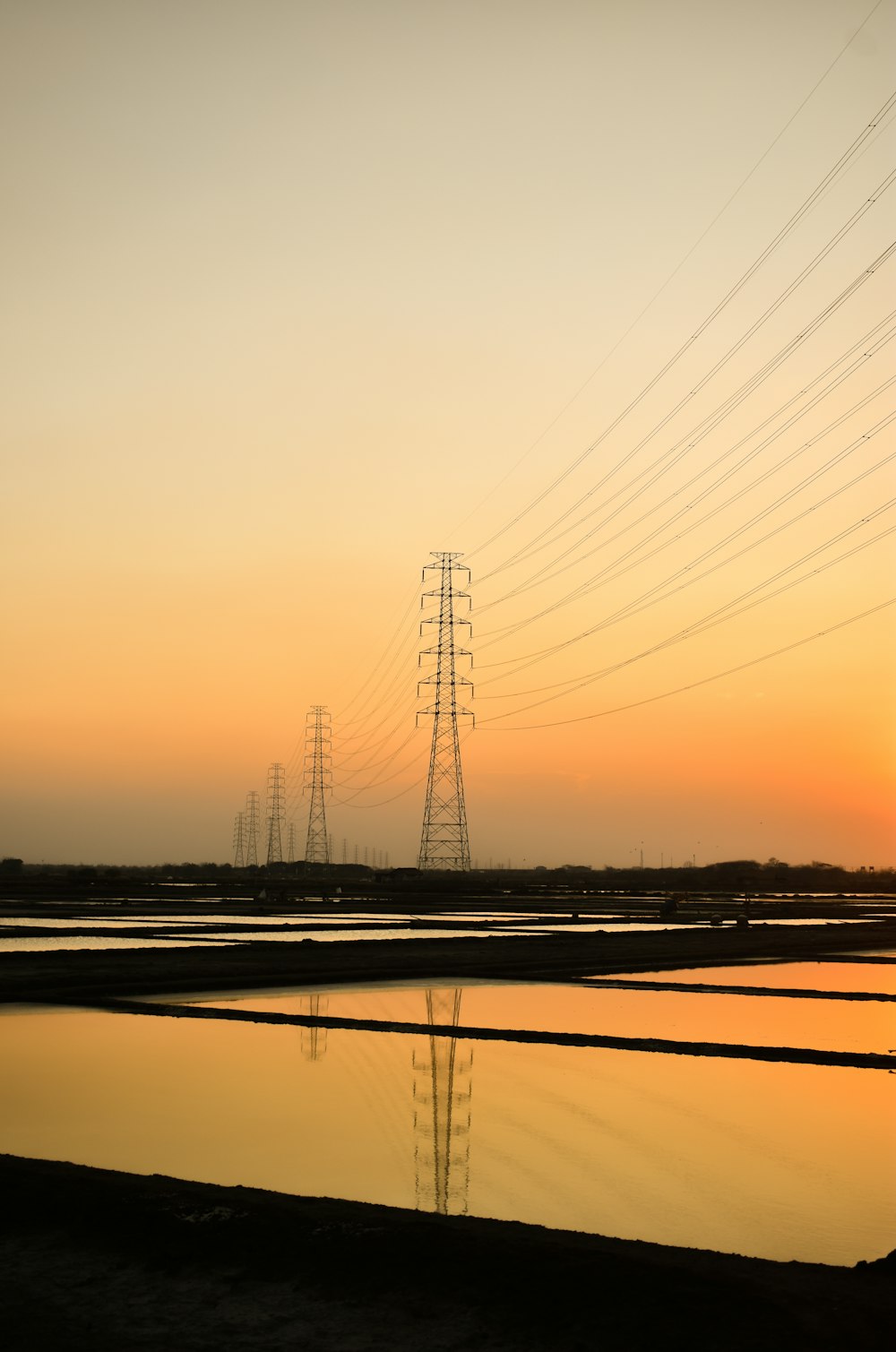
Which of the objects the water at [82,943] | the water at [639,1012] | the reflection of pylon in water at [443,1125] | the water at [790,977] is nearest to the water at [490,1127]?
the reflection of pylon in water at [443,1125]

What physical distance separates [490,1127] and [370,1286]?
15.9ft

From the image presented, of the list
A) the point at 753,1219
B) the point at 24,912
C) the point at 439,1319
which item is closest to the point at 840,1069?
the point at 753,1219

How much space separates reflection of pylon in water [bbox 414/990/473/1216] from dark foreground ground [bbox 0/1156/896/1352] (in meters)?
1.03

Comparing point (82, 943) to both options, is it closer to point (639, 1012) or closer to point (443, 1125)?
point (639, 1012)

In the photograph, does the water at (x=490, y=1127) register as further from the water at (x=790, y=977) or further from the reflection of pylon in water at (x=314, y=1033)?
the water at (x=790, y=977)

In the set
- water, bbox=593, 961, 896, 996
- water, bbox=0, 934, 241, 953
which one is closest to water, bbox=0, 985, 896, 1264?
water, bbox=593, 961, 896, 996

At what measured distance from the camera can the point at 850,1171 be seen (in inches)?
432

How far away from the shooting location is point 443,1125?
1238 centimetres

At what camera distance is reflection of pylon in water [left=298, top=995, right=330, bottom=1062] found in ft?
55.4

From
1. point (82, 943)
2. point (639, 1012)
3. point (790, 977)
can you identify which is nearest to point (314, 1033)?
point (639, 1012)

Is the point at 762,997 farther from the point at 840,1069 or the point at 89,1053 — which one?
the point at 89,1053

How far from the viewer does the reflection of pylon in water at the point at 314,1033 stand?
665 inches

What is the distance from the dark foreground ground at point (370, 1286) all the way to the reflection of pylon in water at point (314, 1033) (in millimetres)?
7834

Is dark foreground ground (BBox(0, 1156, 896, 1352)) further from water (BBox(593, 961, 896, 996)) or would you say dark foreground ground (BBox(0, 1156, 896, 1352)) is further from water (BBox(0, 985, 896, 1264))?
water (BBox(593, 961, 896, 996))
